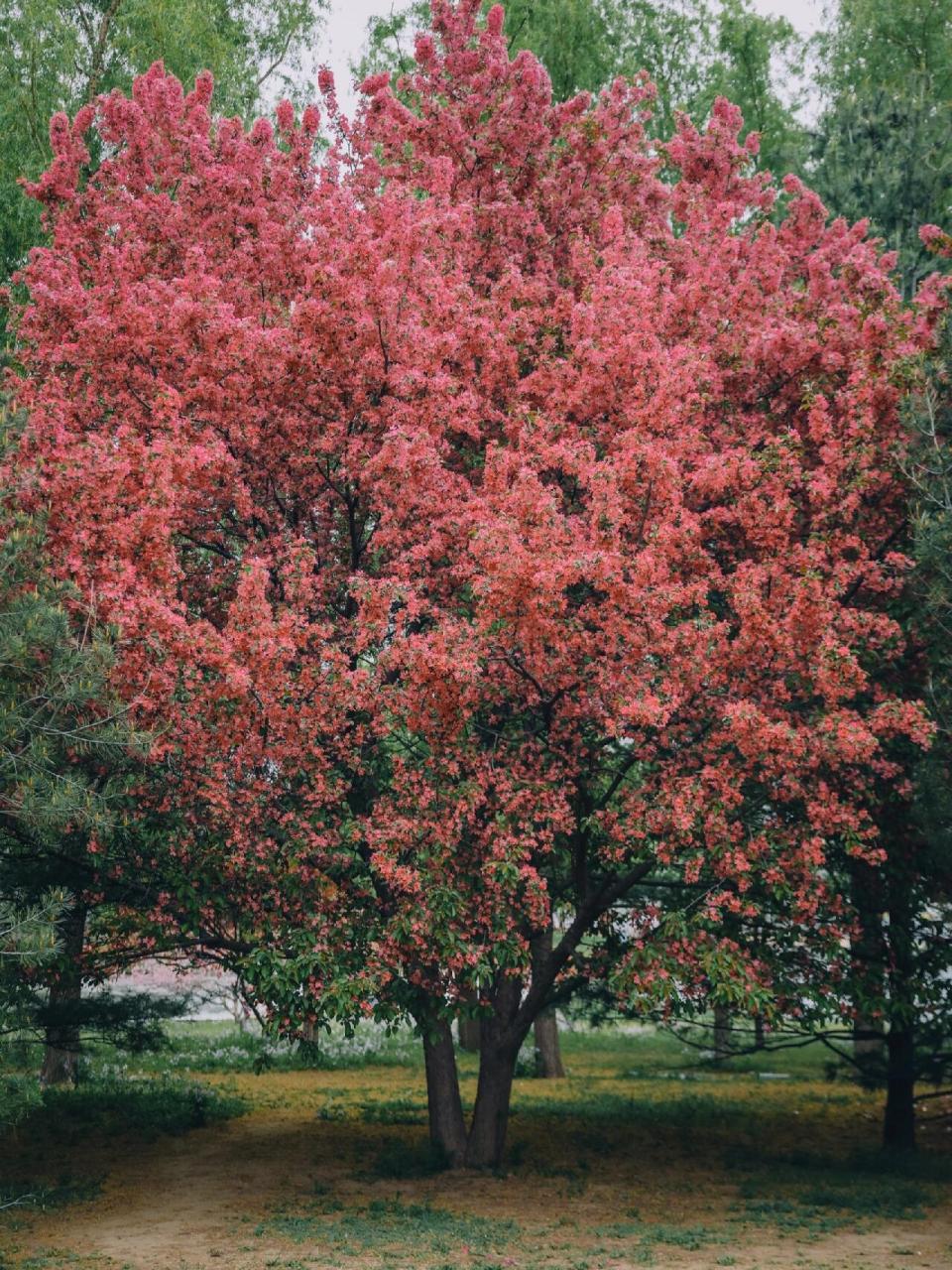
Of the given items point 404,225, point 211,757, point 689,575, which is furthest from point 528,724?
point 404,225

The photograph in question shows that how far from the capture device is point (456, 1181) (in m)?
11.5

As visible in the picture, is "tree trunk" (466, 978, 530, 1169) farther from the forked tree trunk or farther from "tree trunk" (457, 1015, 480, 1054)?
"tree trunk" (457, 1015, 480, 1054)

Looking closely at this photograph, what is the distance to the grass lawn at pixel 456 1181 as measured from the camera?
9.17 m

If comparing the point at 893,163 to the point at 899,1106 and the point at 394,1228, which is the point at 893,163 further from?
the point at 394,1228

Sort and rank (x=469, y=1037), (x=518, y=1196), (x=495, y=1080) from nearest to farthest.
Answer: (x=518, y=1196), (x=495, y=1080), (x=469, y=1037)

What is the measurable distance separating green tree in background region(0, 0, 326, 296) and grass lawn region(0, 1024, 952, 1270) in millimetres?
11364

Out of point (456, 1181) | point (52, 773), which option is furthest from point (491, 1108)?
point (52, 773)

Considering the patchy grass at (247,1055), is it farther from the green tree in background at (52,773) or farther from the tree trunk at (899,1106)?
the green tree in background at (52,773)

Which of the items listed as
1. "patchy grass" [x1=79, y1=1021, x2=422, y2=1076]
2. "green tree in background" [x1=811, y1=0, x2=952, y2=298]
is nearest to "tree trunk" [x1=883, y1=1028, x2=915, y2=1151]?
"patchy grass" [x1=79, y1=1021, x2=422, y2=1076]

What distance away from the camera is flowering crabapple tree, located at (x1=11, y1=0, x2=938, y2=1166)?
9102 mm

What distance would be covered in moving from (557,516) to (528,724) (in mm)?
2694

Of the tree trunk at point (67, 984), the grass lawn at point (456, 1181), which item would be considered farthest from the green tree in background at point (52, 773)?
the grass lawn at point (456, 1181)

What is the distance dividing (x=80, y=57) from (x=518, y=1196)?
53.9 feet

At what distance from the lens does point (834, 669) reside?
8.80 meters
